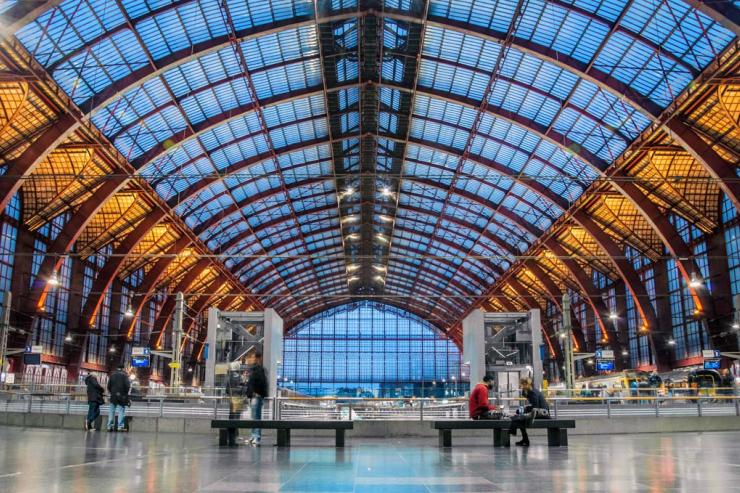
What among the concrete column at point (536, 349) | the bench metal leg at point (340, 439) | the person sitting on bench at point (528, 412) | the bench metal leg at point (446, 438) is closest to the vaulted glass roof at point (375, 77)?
the concrete column at point (536, 349)

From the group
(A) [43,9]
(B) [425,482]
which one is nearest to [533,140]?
(A) [43,9]

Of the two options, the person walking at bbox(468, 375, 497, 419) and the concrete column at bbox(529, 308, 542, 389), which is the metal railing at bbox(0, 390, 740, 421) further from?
the person walking at bbox(468, 375, 497, 419)

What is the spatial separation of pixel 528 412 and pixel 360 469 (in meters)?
5.81

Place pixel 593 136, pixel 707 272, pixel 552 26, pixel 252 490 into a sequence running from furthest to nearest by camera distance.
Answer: pixel 707 272 → pixel 593 136 → pixel 552 26 → pixel 252 490

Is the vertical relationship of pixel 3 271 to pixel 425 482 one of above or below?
above

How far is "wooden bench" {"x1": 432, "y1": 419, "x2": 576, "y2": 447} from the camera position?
13398 mm

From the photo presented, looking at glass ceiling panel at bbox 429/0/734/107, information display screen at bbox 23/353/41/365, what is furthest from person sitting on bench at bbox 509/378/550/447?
information display screen at bbox 23/353/41/365

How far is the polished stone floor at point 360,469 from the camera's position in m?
7.00

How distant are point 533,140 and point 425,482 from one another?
37292 millimetres

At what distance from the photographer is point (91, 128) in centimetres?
3497

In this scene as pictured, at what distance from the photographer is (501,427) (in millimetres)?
13672

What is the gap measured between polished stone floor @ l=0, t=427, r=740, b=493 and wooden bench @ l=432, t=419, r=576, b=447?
57cm

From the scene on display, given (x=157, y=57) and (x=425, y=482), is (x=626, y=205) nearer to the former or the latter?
(x=157, y=57)

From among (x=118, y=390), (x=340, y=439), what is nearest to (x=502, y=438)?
(x=340, y=439)
